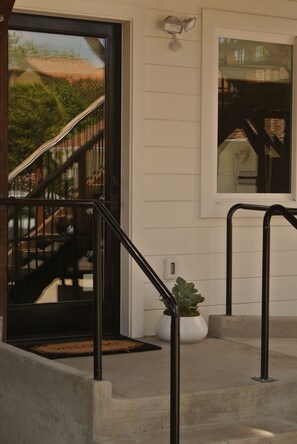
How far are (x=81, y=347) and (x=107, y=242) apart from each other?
2.69 feet

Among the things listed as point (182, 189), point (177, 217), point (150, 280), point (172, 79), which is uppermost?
point (172, 79)

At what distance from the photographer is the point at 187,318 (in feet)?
17.6

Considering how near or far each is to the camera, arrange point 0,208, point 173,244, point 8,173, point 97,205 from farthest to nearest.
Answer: point 173,244
point 8,173
point 0,208
point 97,205

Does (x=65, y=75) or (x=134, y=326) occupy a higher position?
(x=65, y=75)

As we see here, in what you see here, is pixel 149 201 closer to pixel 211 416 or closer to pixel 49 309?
pixel 49 309

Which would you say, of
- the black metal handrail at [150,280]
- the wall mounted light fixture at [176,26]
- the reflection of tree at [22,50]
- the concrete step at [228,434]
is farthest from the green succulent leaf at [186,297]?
the reflection of tree at [22,50]

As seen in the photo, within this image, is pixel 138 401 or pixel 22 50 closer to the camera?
pixel 138 401

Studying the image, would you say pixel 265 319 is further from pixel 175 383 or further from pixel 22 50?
pixel 22 50

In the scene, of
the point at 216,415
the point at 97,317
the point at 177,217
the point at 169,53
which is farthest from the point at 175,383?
the point at 169,53

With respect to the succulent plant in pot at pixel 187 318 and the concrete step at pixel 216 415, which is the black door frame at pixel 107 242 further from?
the concrete step at pixel 216 415

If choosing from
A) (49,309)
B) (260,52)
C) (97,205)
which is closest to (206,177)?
(260,52)

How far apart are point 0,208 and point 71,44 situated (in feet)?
4.38

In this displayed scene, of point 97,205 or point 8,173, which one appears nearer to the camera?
point 97,205

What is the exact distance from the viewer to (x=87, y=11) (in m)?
5.38
